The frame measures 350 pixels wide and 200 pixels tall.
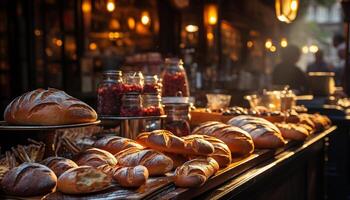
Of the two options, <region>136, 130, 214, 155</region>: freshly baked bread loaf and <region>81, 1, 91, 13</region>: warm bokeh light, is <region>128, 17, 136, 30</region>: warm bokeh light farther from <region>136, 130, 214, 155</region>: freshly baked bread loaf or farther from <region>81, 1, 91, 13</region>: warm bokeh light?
<region>136, 130, 214, 155</region>: freshly baked bread loaf

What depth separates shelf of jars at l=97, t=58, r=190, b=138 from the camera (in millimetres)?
2666

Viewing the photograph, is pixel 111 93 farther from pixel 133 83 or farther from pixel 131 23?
pixel 131 23

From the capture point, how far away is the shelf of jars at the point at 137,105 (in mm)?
2666

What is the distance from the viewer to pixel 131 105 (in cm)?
265

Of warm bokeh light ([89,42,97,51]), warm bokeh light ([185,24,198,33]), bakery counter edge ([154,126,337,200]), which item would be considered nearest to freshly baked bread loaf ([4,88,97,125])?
bakery counter edge ([154,126,337,200])

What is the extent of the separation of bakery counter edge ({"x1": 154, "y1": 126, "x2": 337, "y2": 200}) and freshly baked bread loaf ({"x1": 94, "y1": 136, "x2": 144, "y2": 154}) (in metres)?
0.41

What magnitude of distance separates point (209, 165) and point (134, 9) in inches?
364

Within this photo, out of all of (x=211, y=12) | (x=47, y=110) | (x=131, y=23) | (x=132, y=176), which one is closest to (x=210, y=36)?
(x=211, y=12)

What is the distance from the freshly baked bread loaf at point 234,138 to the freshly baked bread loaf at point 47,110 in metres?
0.70

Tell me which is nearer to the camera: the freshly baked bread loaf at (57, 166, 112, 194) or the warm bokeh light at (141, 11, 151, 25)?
the freshly baked bread loaf at (57, 166, 112, 194)

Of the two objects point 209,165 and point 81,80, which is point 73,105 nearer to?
point 209,165

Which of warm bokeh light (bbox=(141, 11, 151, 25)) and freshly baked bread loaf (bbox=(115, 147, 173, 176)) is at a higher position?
warm bokeh light (bbox=(141, 11, 151, 25))

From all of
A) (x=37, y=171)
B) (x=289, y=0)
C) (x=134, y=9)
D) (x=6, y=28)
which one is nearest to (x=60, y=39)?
(x=6, y=28)

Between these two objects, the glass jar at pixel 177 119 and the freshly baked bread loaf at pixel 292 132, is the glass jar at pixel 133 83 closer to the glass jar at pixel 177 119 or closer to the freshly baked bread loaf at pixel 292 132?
the glass jar at pixel 177 119
